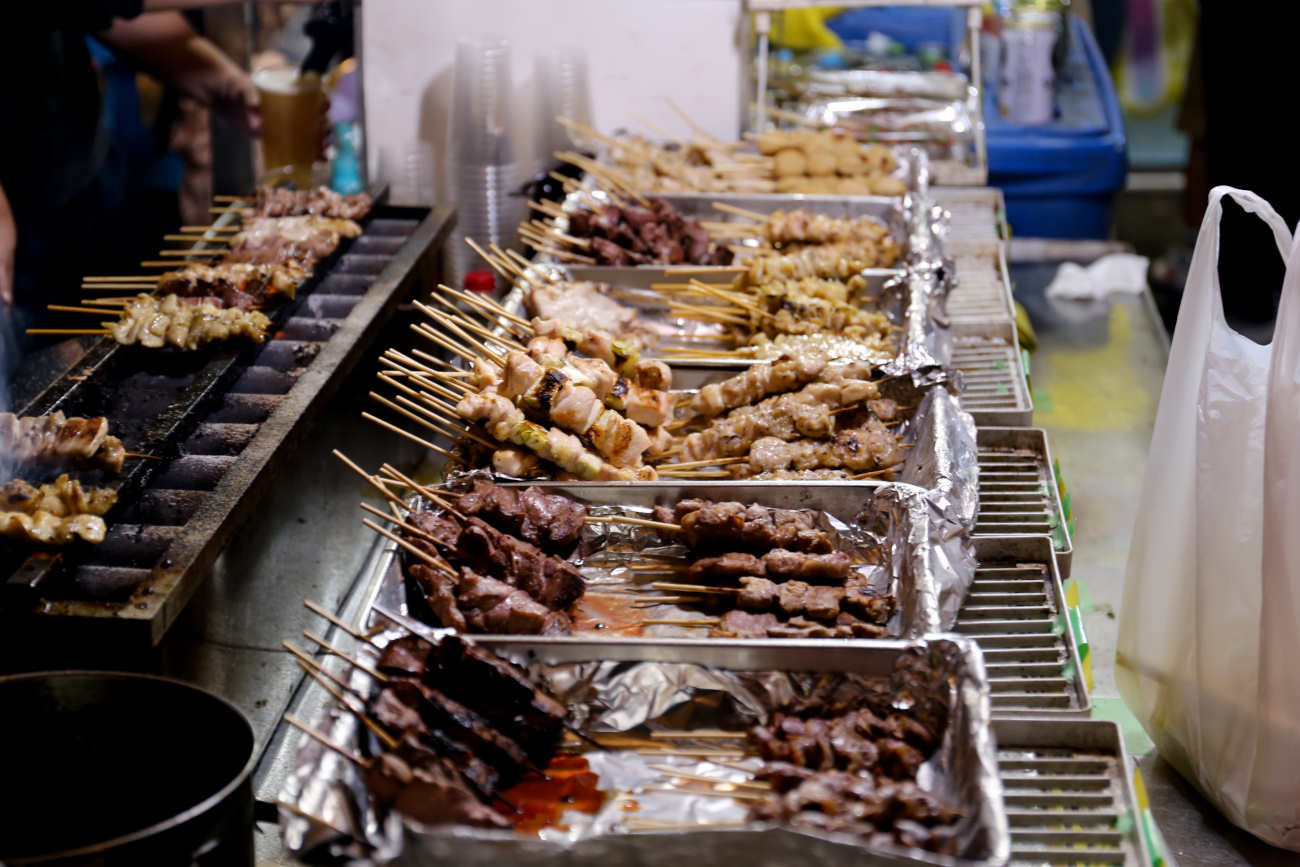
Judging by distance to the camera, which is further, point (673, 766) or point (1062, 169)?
point (1062, 169)

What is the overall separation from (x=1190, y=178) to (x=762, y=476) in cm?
762

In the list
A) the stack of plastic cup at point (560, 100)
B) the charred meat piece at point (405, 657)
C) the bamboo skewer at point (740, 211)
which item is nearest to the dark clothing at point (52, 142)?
the stack of plastic cup at point (560, 100)

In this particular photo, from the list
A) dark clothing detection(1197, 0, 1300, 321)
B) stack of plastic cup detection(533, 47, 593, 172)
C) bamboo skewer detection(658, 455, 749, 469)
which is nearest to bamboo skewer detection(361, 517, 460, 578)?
bamboo skewer detection(658, 455, 749, 469)

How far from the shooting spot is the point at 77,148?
7.08 m

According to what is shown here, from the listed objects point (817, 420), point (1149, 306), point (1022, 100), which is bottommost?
point (1149, 306)

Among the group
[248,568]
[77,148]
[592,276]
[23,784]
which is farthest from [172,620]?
[77,148]

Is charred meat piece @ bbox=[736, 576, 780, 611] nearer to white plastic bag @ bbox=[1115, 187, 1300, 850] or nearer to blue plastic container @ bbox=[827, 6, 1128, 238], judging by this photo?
white plastic bag @ bbox=[1115, 187, 1300, 850]

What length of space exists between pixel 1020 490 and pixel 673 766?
6.23 ft

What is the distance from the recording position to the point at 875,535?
11.9 feet

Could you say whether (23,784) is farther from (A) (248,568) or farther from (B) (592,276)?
(B) (592,276)

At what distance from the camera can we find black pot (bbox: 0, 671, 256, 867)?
2.72m

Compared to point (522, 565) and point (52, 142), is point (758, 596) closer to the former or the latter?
point (522, 565)

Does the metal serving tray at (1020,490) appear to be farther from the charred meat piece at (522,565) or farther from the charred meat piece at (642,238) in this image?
the charred meat piece at (642,238)

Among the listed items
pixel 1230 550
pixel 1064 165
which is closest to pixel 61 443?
pixel 1230 550
